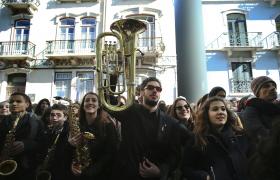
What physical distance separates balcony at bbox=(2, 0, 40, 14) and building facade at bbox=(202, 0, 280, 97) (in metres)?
10.00

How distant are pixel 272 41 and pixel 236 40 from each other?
1.94m

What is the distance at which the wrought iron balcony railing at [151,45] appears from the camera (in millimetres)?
15078

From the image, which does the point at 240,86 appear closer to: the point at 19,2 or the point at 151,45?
the point at 151,45

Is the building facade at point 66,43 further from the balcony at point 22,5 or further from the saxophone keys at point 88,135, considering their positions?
the saxophone keys at point 88,135

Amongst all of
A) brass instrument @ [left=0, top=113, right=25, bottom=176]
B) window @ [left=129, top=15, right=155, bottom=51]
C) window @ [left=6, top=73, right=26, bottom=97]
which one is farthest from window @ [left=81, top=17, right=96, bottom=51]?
brass instrument @ [left=0, top=113, right=25, bottom=176]

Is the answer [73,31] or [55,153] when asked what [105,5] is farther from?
[55,153]

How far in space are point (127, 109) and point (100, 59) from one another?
0.69 m

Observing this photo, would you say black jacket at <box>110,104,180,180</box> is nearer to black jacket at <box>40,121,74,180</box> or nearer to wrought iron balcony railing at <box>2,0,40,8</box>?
black jacket at <box>40,121,74,180</box>

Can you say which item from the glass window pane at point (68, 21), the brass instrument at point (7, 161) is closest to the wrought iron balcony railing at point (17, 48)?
the glass window pane at point (68, 21)

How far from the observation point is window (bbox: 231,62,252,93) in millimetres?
15305

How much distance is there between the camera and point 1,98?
50.2 ft

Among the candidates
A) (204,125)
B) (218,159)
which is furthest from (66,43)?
(218,159)

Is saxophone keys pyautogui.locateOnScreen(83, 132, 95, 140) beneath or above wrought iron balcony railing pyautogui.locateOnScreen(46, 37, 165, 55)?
beneath

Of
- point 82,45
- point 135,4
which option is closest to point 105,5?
point 135,4
